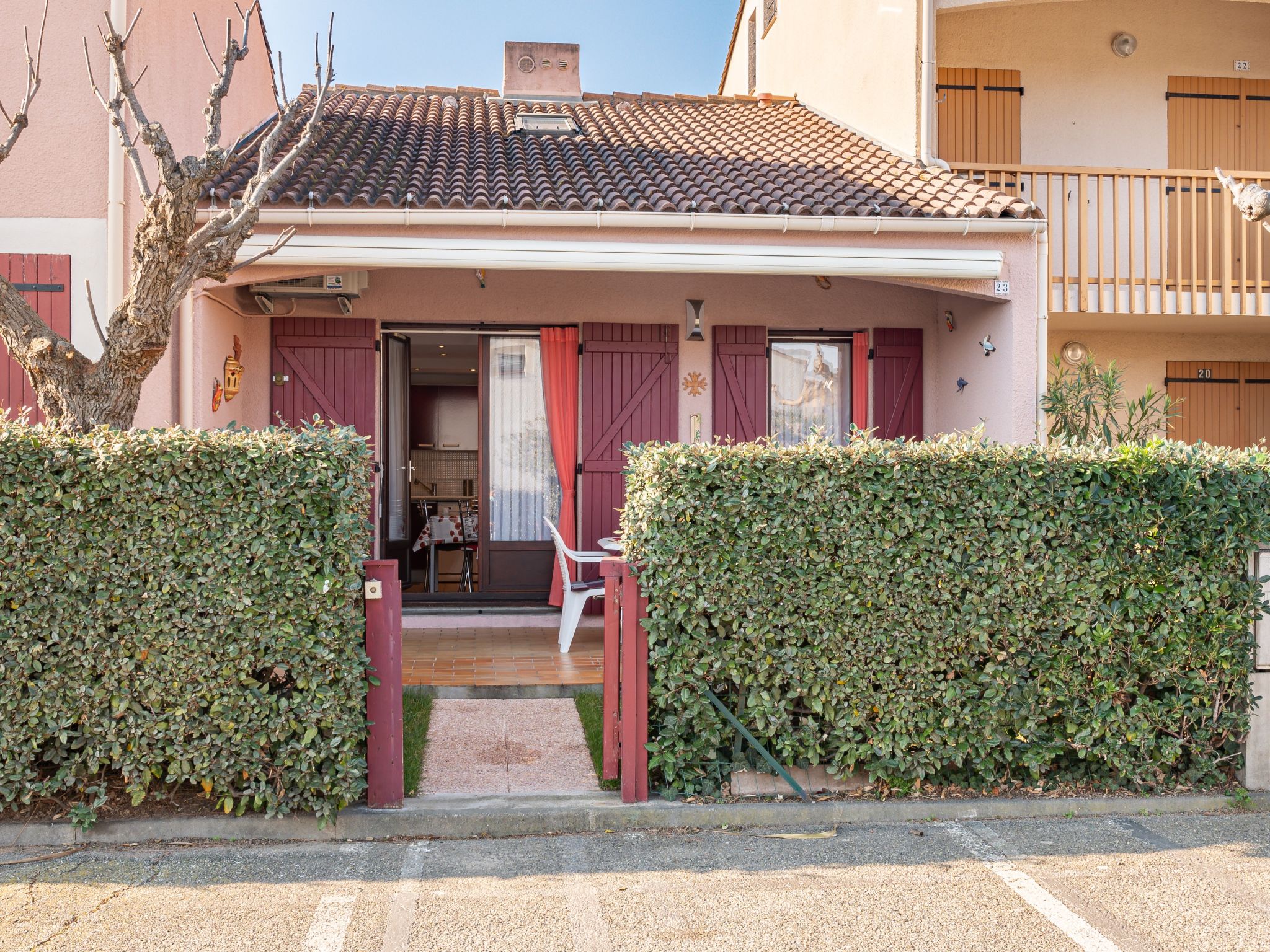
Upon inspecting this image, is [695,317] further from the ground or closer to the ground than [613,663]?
further from the ground

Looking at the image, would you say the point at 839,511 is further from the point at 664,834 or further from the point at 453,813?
the point at 453,813

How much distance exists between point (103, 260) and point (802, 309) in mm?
5661

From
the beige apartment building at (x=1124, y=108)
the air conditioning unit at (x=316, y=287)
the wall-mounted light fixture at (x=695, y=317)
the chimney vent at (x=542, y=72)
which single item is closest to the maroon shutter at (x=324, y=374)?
the air conditioning unit at (x=316, y=287)

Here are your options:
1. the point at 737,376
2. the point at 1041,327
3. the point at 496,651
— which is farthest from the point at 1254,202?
the point at 496,651

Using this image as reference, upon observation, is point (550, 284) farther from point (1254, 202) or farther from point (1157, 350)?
point (1157, 350)

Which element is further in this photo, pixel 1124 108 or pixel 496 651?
pixel 1124 108

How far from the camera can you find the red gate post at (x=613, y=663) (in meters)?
4.57

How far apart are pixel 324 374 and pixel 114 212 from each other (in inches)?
84.6

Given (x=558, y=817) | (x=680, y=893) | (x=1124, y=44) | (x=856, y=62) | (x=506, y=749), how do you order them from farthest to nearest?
(x=856, y=62) → (x=1124, y=44) → (x=506, y=749) → (x=558, y=817) → (x=680, y=893)

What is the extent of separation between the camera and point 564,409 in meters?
8.60

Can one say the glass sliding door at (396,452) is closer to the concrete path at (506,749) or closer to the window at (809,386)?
the concrete path at (506,749)

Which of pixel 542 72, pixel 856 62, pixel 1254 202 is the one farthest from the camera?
pixel 542 72

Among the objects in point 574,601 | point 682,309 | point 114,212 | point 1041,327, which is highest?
point 114,212

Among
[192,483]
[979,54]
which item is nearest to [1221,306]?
[979,54]
